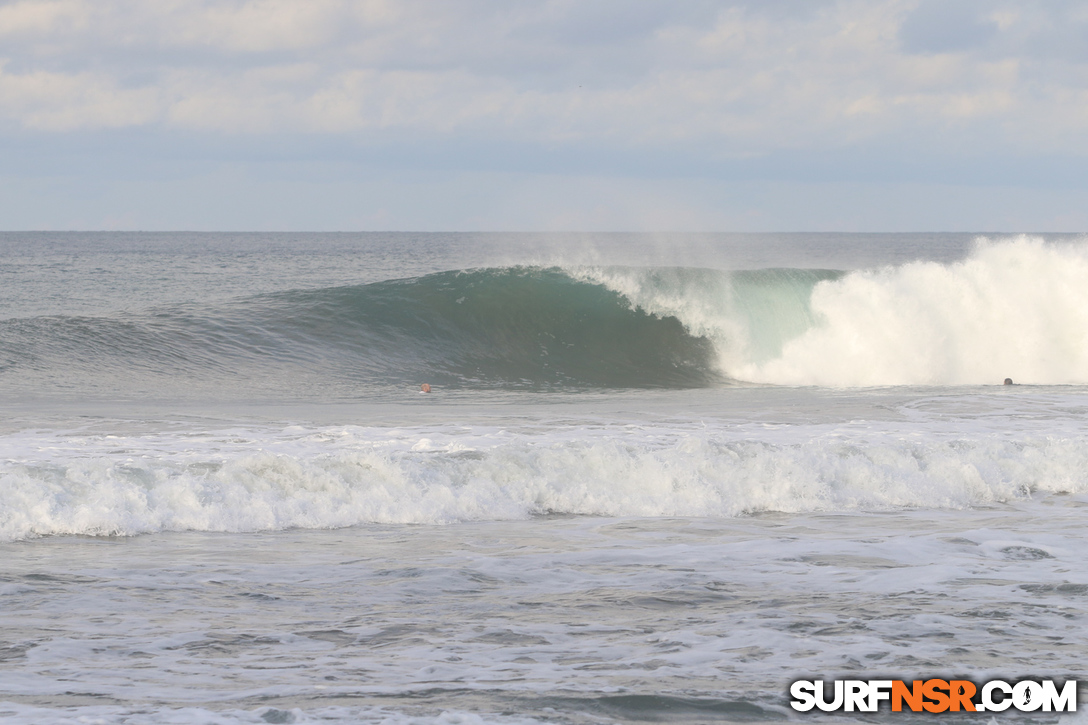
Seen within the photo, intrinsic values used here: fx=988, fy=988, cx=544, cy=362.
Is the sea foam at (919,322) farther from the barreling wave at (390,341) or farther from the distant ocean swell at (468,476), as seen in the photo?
the distant ocean swell at (468,476)

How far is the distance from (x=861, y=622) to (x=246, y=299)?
18583 mm

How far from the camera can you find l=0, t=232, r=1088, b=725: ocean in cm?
422

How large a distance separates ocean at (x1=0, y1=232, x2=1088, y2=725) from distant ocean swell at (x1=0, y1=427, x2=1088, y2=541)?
3 centimetres

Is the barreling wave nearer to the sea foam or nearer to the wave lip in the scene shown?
the wave lip

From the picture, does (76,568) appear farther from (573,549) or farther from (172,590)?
(573,549)

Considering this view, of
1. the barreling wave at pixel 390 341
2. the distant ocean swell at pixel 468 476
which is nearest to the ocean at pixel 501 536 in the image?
the distant ocean swell at pixel 468 476

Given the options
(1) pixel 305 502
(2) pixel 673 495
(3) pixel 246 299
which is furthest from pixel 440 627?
(3) pixel 246 299

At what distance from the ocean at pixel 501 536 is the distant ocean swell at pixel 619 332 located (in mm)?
178

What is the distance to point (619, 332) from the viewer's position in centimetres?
2125

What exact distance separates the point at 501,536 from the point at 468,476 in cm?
136

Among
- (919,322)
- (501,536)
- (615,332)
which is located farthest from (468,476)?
(919,322)

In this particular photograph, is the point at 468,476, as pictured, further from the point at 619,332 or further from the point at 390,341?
the point at 619,332

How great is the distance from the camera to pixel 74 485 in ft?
24.8

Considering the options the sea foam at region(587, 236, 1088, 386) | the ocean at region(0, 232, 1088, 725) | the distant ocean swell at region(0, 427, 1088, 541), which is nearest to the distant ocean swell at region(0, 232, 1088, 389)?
the sea foam at region(587, 236, 1088, 386)
